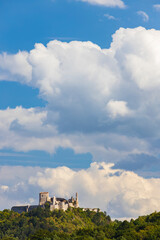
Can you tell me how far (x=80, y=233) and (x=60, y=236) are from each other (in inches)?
332

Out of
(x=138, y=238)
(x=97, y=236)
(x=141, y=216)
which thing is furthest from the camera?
(x=141, y=216)

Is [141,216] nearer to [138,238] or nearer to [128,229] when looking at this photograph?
[128,229]

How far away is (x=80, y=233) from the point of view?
170125mm

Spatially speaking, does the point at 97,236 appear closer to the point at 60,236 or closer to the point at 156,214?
the point at 60,236

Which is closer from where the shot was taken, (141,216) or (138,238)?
(138,238)

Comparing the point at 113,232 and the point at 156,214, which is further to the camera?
the point at 156,214

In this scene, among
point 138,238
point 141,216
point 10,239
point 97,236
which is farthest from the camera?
point 141,216

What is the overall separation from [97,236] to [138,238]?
17.9m

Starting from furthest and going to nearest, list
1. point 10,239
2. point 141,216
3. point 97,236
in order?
point 141,216 → point 10,239 → point 97,236

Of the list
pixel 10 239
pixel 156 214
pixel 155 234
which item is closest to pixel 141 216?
pixel 156 214

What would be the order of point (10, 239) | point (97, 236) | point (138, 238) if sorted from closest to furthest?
point (138, 238), point (97, 236), point (10, 239)

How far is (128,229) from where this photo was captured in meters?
164

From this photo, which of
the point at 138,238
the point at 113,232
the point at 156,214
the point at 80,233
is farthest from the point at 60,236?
the point at 156,214

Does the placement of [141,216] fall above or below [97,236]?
above
